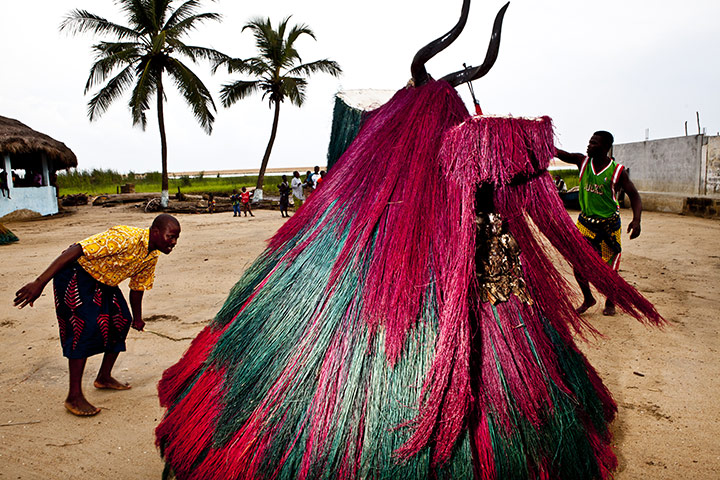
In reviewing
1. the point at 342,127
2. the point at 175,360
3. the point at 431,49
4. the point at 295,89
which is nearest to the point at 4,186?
the point at 295,89

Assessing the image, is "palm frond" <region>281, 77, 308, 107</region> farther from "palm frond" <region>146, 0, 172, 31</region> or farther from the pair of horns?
the pair of horns

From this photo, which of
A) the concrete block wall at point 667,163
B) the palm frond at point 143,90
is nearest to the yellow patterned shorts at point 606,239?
the concrete block wall at point 667,163

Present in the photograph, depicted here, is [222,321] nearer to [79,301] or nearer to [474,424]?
[79,301]

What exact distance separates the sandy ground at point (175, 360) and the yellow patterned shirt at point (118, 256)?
76 centimetres

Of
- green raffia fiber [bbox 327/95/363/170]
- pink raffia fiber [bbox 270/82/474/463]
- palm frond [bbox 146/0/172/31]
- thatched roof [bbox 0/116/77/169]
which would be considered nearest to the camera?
pink raffia fiber [bbox 270/82/474/463]

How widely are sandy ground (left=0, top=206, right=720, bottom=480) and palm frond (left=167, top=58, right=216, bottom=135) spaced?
1338cm

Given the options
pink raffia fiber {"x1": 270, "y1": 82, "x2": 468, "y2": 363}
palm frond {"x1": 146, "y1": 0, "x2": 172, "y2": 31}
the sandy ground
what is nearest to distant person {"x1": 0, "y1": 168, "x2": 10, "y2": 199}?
palm frond {"x1": 146, "y1": 0, "x2": 172, "y2": 31}

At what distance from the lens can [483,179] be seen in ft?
5.52

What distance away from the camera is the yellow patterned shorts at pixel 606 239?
12.8 feet

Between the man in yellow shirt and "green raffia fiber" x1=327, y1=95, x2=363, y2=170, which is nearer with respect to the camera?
the man in yellow shirt

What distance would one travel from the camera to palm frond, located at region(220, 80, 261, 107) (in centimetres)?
2092

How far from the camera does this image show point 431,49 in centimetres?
220

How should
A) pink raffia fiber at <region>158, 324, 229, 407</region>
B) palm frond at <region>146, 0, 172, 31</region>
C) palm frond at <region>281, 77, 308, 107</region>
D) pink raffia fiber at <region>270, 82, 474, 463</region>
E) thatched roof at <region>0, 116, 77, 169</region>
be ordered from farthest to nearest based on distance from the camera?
palm frond at <region>281, 77, 308, 107</region>
palm frond at <region>146, 0, 172, 31</region>
thatched roof at <region>0, 116, 77, 169</region>
pink raffia fiber at <region>158, 324, 229, 407</region>
pink raffia fiber at <region>270, 82, 474, 463</region>

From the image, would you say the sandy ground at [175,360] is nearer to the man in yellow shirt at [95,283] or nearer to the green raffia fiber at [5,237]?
the man in yellow shirt at [95,283]
